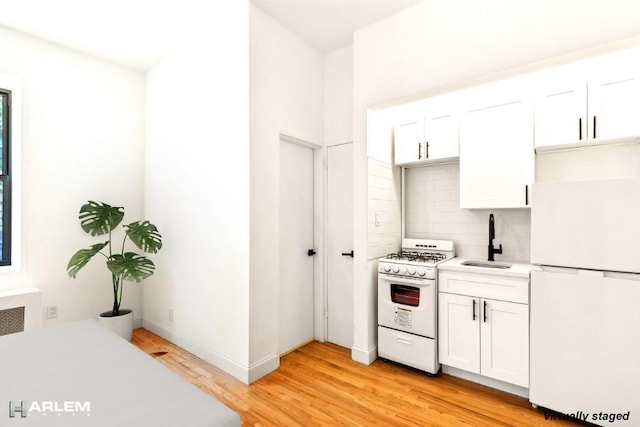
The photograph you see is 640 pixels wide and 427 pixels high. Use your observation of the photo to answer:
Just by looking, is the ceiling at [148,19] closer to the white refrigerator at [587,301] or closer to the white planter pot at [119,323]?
the white refrigerator at [587,301]

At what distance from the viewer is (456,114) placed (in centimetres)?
278

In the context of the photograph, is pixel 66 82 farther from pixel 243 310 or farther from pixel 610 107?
pixel 610 107

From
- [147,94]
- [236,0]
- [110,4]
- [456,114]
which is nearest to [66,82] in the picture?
[147,94]

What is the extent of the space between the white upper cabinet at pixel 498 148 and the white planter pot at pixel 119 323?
3.54 meters

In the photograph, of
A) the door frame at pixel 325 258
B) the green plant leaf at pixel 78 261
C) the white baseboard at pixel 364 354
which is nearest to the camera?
the white baseboard at pixel 364 354

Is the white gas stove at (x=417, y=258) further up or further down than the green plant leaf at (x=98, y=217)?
further down

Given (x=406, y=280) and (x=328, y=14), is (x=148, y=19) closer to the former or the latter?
(x=328, y=14)

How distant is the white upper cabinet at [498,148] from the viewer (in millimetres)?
2473

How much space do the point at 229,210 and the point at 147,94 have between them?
231cm

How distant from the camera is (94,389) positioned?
49.7 inches

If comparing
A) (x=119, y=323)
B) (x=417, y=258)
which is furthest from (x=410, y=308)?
A: (x=119, y=323)

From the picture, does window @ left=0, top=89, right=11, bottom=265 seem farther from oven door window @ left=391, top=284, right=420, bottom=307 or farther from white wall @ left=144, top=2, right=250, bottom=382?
oven door window @ left=391, top=284, right=420, bottom=307

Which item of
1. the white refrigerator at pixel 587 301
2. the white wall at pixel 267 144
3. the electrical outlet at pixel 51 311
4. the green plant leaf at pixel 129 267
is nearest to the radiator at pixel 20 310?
the electrical outlet at pixel 51 311

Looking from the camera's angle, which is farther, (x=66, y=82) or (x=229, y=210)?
(x=66, y=82)
